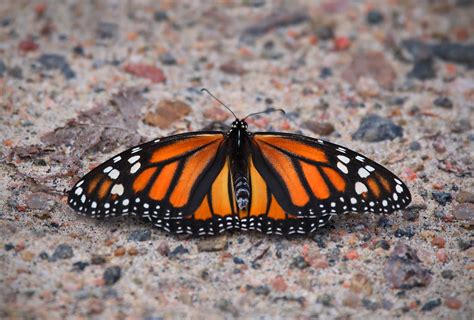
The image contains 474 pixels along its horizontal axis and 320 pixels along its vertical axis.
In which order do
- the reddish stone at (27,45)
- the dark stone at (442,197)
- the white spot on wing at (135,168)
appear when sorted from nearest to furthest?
the white spot on wing at (135,168) < the dark stone at (442,197) < the reddish stone at (27,45)

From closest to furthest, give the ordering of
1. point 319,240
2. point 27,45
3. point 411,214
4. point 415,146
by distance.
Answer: point 319,240 → point 411,214 → point 415,146 → point 27,45

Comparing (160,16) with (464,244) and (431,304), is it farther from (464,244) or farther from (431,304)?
(431,304)

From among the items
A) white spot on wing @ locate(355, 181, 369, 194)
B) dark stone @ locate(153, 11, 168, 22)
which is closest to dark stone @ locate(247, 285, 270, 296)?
white spot on wing @ locate(355, 181, 369, 194)

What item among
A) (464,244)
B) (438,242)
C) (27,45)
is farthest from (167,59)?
(464,244)

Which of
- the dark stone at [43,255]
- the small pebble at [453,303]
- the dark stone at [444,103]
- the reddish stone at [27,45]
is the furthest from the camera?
the reddish stone at [27,45]

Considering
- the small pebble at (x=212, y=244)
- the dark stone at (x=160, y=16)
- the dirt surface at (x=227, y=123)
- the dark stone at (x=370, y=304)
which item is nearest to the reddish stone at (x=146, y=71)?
the dirt surface at (x=227, y=123)

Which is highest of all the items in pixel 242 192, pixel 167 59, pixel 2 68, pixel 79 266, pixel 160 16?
pixel 160 16

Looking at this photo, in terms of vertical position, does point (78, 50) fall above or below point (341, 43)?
below

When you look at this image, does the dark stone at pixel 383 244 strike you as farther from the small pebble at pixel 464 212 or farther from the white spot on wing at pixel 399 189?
the small pebble at pixel 464 212
